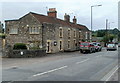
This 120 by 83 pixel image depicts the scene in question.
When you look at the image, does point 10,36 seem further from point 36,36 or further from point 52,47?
point 52,47

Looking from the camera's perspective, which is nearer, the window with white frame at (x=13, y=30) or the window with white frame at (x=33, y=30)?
the window with white frame at (x=33, y=30)

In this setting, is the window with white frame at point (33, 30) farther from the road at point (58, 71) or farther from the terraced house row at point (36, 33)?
the road at point (58, 71)

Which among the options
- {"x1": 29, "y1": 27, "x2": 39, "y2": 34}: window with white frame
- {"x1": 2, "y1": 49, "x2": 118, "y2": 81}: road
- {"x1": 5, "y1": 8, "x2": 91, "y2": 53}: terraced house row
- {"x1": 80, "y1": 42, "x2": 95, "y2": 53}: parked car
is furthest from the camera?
{"x1": 80, "y1": 42, "x2": 95, "y2": 53}: parked car

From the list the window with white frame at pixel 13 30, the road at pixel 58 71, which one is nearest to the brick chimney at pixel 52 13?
the window with white frame at pixel 13 30

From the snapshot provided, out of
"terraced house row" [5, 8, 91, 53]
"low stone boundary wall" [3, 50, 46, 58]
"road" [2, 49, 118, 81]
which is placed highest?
"terraced house row" [5, 8, 91, 53]

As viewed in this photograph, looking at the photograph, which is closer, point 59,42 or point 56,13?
point 59,42

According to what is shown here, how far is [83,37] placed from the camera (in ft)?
178

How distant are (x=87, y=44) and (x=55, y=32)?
6.54 meters

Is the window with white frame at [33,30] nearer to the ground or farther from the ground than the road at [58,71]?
farther from the ground

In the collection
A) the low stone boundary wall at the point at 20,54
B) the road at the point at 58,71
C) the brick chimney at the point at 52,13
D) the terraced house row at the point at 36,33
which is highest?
the brick chimney at the point at 52,13

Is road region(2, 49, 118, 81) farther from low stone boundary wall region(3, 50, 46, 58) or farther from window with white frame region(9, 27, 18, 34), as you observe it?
window with white frame region(9, 27, 18, 34)

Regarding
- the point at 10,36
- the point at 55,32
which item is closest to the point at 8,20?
the point at 10,36

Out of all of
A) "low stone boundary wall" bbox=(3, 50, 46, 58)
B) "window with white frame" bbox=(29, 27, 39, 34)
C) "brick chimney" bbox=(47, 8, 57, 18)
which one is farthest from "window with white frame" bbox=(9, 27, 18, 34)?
"low stone boundary wall" bbox=(3, 50, 46, 58)

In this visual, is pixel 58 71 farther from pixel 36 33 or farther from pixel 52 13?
pixel 52 13
